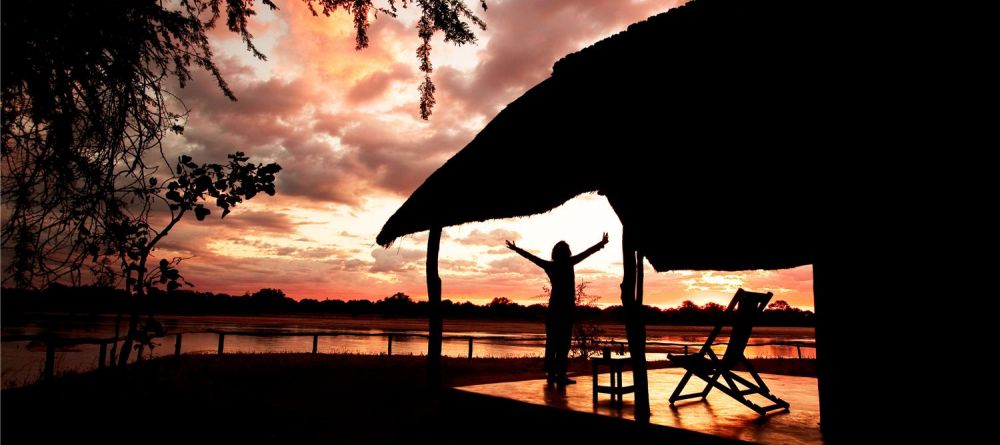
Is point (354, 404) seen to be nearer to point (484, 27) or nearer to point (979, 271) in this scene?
point (484, 27)

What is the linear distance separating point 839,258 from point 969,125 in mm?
1234

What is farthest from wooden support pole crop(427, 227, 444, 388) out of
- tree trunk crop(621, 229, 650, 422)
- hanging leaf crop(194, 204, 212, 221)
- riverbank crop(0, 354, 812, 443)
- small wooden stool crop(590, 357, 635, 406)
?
tree trunk crop(621, 229, 650, 422)

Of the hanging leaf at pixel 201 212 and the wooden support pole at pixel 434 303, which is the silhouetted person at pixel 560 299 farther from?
the hanging leaf at pixel 201 212

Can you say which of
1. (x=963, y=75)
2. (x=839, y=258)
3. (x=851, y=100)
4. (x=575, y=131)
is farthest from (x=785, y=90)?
(x=575, y=131)

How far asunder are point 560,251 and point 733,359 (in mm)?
2459

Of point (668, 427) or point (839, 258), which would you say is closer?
point (839, 258)

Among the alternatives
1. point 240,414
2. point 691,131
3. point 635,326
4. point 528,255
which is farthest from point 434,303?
point 691,131

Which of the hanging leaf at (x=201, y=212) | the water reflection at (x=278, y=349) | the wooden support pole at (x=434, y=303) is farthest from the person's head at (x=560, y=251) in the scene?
the water reflection at (x=278, y=349)

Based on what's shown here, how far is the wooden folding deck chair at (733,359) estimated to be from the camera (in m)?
4.69

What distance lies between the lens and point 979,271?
8.93 feet

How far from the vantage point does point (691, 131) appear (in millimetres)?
3682

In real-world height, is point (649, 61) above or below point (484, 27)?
below

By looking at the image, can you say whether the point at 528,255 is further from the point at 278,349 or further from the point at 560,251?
the point at 278,349

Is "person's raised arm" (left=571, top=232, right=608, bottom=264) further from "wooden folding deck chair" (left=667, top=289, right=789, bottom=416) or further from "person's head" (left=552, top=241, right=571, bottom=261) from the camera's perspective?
"wooden folding deck chair" (left=667, top=289, right=789, bottom=416)
